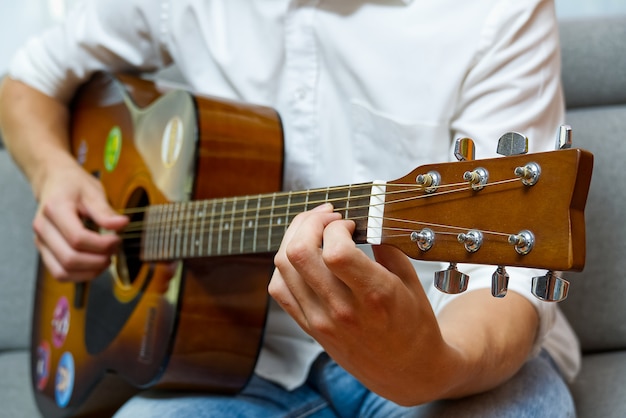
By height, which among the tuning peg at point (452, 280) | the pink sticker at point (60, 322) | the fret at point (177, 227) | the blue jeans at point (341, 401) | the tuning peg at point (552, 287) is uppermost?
the tuning peg at point (552, 287)

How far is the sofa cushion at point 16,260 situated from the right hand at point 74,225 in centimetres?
35

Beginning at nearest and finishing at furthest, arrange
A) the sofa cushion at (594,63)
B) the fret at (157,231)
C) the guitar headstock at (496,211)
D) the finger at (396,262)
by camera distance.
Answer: the guitar headstock at (496,211) → the finger at (396,262) → the fret at (157,231) → the sofa cushion at (594,63)

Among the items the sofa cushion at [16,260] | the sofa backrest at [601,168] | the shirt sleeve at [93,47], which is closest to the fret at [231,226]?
the shirt sleeve at [93,47]

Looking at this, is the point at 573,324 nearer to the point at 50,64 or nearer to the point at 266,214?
the point at 266,214

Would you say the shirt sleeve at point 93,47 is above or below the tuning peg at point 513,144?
below

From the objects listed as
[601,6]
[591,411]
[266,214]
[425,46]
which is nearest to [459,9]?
[425,46]

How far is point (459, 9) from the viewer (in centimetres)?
95

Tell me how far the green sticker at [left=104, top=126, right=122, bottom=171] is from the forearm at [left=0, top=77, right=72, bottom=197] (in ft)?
0.25

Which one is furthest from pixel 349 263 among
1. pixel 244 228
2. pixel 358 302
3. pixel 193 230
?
pixel 193 230

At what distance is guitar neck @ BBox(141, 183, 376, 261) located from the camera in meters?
0.73

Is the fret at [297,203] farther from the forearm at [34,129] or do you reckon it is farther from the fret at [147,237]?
the forearm at [34,129]

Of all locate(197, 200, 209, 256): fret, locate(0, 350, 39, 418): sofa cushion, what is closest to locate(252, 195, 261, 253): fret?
locate(197, 200, 209, 256): fret

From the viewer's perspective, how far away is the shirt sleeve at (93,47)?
125cm

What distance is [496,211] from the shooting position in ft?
2.04
